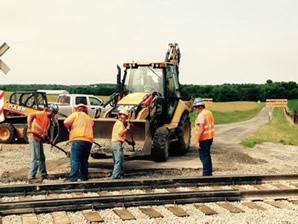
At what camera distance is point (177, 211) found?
9.64 meters

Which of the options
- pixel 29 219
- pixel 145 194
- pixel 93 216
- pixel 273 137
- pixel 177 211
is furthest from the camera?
pixel 273 137

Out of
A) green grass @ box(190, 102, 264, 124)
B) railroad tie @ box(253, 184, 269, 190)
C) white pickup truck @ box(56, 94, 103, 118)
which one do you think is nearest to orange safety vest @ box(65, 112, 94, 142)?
railroad tie @ box(253, 184, 269, 190)

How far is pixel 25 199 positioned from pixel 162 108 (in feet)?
26.7

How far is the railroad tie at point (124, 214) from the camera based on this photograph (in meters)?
9.10

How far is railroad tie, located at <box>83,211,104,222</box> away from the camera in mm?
8916

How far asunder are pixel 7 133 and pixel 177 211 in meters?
14.7

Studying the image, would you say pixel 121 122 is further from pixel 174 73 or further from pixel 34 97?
pixel 34 97

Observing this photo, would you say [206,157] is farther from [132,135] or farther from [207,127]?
[132,135]

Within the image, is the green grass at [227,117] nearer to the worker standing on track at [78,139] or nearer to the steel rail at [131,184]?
the steel rail at [131,184]

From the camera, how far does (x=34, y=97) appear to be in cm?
2298

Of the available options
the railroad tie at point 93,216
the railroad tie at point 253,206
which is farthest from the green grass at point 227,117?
the railroad tie at point 93,216

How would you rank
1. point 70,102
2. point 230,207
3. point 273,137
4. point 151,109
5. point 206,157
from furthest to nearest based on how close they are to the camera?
point 70,102 → point 273,137 → point 151,109 → point 206,157 → point 230,207

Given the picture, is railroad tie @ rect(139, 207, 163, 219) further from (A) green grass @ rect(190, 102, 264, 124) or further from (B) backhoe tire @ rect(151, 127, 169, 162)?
(A) green grass @ rect(190, 102, 264, 124)

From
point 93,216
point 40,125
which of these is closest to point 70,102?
point 40,125
